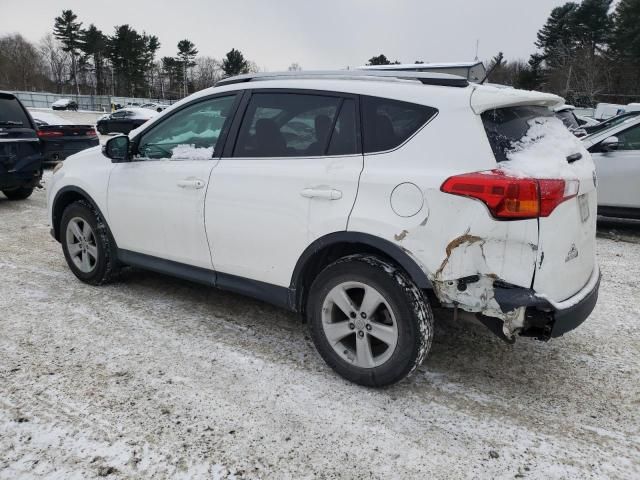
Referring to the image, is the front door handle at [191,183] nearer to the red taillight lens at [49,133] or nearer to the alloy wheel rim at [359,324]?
the alloy wheel rim at [359,324]

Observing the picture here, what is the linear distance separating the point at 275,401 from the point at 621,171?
6047mm

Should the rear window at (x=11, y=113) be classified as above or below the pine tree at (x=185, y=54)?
below

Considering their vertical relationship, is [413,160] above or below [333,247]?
above

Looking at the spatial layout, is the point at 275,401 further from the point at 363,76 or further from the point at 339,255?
the point at 363,76

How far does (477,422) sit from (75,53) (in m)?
88.7

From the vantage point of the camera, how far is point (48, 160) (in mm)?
10492

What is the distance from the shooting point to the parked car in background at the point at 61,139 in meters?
10.3

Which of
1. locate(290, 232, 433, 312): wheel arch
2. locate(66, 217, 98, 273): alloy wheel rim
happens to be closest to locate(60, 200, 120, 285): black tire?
locate(66, 217, 98, 273): alloy wheel rim

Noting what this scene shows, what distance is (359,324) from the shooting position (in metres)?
2.82

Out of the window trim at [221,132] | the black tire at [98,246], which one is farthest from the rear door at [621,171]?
the black tire at [98,246]

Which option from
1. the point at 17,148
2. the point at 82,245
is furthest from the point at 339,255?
the point at 17,148

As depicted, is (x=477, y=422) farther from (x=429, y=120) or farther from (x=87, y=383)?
(x=87, y=383)

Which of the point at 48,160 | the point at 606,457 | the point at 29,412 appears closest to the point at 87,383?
the point at 29,412

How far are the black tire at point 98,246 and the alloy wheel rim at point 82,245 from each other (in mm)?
36
